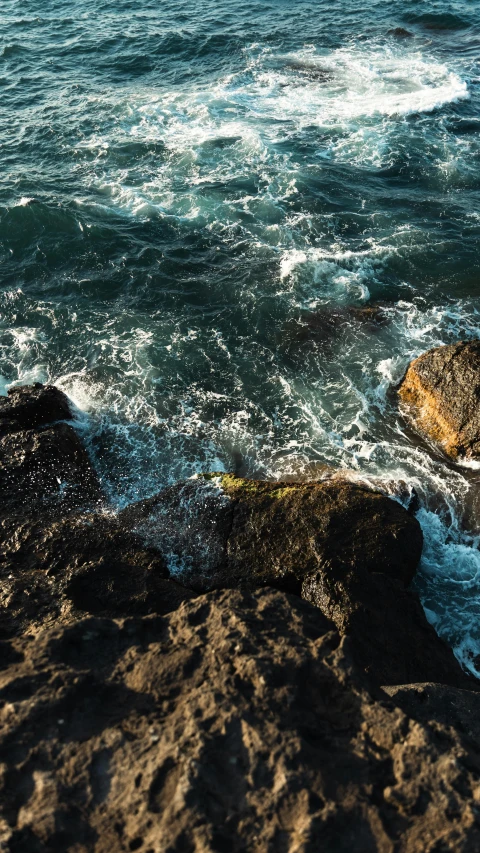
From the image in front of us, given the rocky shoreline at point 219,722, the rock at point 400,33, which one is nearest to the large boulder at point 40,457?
the rocky shoreline at point 219,722

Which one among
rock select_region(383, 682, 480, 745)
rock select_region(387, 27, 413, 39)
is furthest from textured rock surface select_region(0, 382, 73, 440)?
rock select_region(387, 27, 413, 39)

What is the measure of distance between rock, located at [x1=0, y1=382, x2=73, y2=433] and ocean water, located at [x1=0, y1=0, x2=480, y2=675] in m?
1.03

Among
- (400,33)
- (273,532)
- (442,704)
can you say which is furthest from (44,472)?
(400,33)

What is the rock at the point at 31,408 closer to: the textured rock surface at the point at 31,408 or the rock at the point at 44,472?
the textured rock surface at the point at 31,408

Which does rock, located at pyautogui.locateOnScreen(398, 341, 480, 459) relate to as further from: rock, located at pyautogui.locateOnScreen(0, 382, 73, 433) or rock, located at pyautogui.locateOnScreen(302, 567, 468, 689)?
rock, located at pyautogui.locateOnScreen(0, 382, 73, 433)

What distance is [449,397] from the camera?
13.0 meters

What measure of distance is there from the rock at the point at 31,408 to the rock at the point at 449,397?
7880mm

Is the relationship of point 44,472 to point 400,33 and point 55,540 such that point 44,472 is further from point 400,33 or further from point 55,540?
point 400,33

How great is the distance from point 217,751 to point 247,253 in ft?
51.4

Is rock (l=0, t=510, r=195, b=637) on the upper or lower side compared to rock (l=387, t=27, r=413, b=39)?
lower

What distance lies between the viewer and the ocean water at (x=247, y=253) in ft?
43.6

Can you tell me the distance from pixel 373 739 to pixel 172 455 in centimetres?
870

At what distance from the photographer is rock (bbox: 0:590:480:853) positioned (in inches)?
179

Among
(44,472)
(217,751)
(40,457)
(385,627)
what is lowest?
(385,627)
